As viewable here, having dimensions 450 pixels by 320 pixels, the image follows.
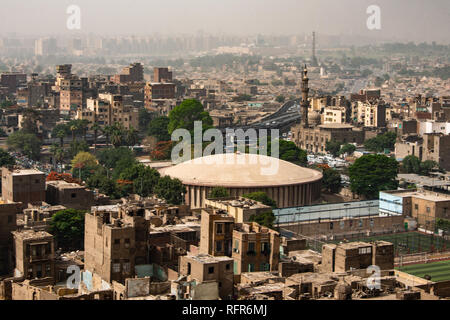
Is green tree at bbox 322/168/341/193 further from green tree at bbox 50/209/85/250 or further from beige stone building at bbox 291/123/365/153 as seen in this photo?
green tree at bbox 50/209/85/250

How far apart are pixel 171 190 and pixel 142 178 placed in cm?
201

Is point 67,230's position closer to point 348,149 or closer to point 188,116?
point 348,149

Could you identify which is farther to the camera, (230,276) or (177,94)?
(177,94)

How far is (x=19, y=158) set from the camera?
39938 mm

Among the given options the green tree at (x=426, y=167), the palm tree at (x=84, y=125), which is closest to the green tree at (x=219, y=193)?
the green tree at (x=426, y=167)

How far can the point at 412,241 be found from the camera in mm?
25469

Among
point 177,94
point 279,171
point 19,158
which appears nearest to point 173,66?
point 177,94

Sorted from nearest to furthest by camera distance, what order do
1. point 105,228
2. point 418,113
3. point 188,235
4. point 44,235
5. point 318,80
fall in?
point 105,228 → point 44,235 → point 188,235 → point 418,113 → point 318,80

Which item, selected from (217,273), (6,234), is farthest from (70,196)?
(217,273)
